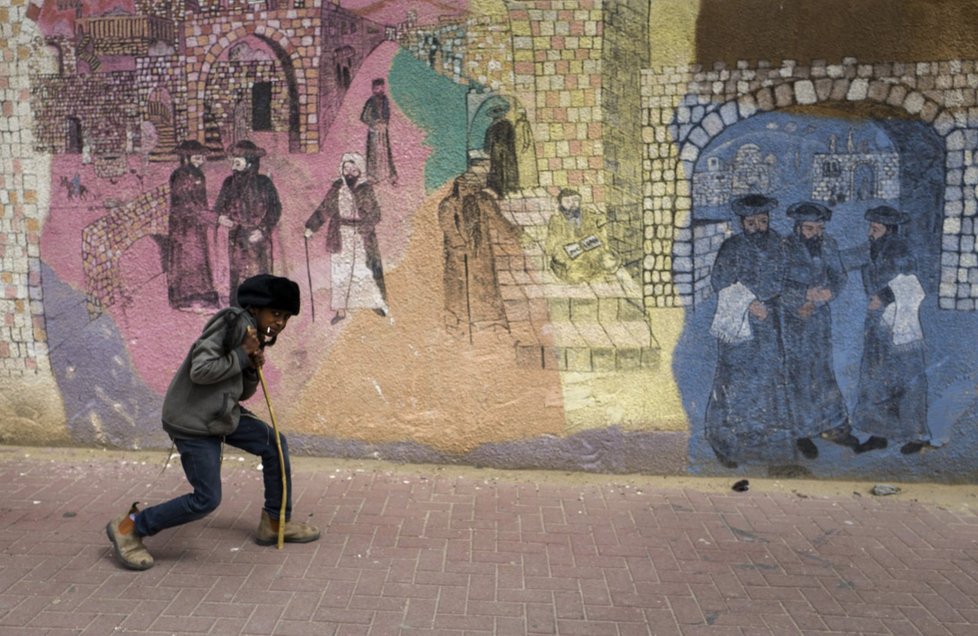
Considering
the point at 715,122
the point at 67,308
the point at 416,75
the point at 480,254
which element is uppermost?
the point at 416,75

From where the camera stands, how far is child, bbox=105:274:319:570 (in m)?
3.72

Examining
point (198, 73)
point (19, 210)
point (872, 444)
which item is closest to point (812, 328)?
point (872, 444)

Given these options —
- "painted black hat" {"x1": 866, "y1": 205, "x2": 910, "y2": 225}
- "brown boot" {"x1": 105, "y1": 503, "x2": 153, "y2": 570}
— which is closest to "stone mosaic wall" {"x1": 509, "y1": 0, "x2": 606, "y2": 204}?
"painted black hat" {"x1": 866, "y1": 205, "x2": 910, "y2": 225}

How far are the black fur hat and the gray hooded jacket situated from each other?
0.30 ft

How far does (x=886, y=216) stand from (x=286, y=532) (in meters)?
4.27

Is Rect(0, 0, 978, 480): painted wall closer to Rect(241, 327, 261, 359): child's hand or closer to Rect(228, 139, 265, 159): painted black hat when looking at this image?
Rect(228, 139, 265, 159): painted black hat

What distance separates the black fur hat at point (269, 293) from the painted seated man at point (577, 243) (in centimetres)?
203

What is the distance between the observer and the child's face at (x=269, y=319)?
3.83m

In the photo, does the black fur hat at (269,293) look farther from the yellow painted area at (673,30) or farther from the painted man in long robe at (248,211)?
the yellow painted area at (673,30)

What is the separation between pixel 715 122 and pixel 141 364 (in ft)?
14.4

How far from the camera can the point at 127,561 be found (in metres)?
3.86

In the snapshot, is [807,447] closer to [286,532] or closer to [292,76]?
[286,532]

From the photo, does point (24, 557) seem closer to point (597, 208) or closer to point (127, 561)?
point (127, 561)

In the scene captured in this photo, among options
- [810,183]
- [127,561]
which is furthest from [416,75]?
[127,561]
